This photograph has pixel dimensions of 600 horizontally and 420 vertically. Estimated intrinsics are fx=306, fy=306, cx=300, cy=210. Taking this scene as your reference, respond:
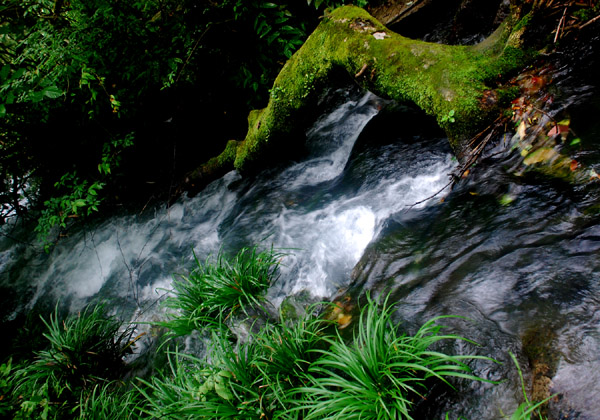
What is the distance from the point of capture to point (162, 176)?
20.8 ft

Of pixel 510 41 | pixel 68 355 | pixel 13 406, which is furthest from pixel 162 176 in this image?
pixel 510 41

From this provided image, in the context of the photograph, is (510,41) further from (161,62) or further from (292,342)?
(161,62)

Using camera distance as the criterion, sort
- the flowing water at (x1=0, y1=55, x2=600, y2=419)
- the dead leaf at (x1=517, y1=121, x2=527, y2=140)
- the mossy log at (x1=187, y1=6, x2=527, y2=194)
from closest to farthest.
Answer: the flowing water at (x1=0, y1=55, x2=600, y2=419), the dead leaf at (x1=517, y1=121, x2=527, y2=140), the mossy log at (x1=187, y1=6, x2=527, y2=194)

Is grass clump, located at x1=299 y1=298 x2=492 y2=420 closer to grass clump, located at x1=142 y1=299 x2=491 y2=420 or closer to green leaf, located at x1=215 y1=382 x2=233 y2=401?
grass clump, located at x1=142 y1=299 x2=491 y2=420

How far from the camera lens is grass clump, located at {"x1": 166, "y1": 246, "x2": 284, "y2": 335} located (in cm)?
304

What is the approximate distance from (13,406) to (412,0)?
7.49 metres

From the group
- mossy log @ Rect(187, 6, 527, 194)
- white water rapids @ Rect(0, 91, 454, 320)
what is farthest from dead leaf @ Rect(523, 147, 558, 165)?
white water rapids @ Rect(0, 91, 454, 320)

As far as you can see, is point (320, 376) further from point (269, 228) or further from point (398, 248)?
point (269, 228)

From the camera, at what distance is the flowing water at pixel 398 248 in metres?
1.65

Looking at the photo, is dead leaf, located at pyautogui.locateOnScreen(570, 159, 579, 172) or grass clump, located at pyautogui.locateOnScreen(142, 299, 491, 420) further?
dead leaf, located at pyautogui.locateOnScreen(570, 159, 579, 172)

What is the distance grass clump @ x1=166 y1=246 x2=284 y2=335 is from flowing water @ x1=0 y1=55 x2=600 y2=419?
0.92 feet

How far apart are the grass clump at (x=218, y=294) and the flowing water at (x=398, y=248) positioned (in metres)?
0.28

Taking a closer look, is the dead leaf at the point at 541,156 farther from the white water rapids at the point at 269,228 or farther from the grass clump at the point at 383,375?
the grass clump at the point at 383,375

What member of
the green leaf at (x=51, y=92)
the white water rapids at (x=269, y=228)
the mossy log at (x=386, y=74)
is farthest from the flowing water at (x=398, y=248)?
the green leaf at (x=51, y=92)
